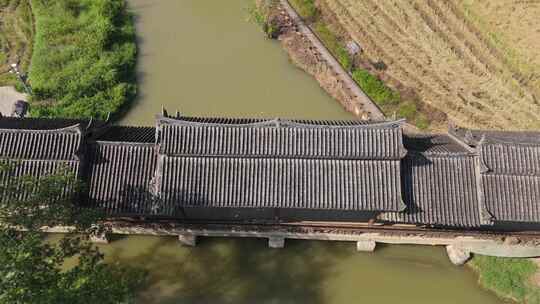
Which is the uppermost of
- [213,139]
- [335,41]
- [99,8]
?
[99,8]

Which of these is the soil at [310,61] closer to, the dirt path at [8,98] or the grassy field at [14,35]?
the grassy field at [14,35]

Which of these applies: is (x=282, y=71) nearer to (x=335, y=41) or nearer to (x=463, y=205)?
(x=335, y=41)

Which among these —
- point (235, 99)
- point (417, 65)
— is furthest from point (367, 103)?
point (235, 99)

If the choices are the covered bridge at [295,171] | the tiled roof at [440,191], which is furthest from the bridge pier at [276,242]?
the tiled roof at [440,191]

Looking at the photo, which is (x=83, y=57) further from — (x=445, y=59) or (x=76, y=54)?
(x=445, y=59)

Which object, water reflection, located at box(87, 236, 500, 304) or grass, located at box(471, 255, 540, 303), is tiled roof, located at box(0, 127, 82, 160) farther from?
grass, located at box(471, 255, 540, 303)

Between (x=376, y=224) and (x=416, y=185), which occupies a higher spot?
(x=416, y=185)

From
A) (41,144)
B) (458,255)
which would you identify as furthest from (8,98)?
(458,255)
